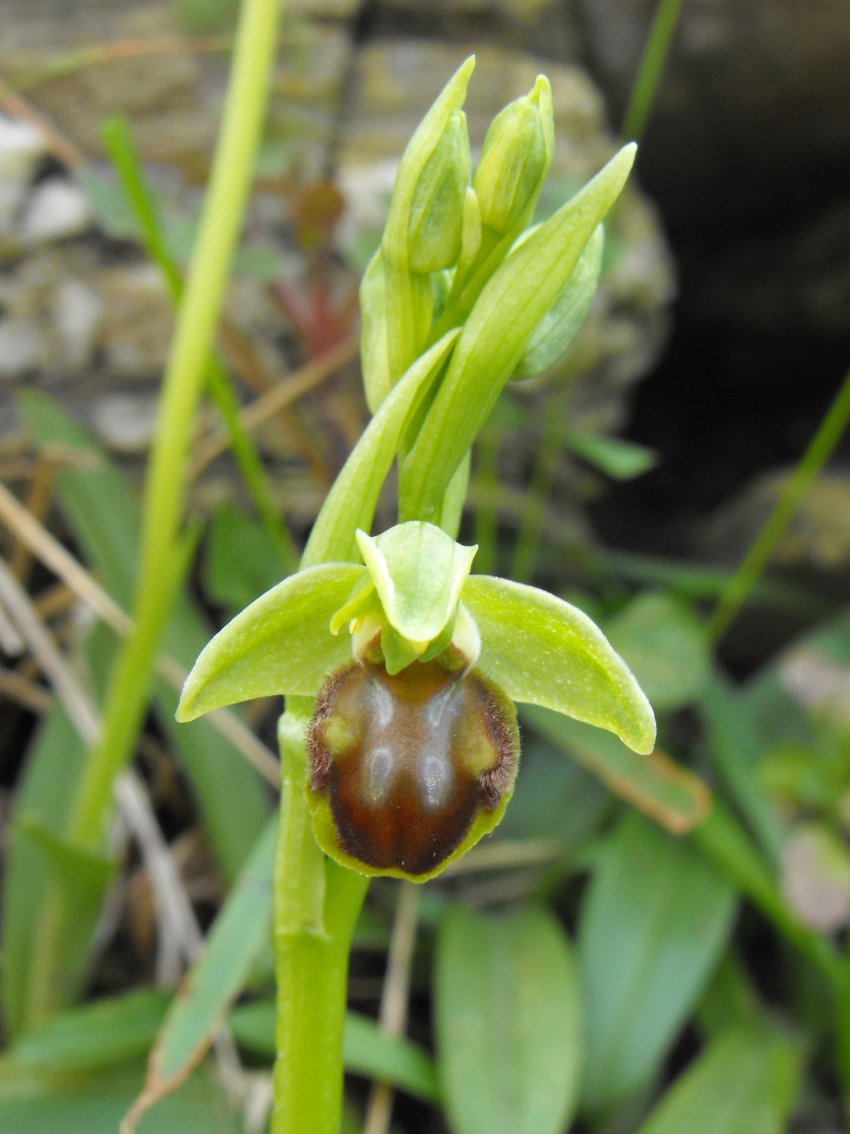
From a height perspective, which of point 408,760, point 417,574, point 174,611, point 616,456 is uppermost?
point 417,574

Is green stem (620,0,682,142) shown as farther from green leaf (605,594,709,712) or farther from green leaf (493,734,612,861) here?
green leaf (493,734,612,861)

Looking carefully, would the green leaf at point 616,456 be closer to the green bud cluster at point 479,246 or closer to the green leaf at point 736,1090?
the green bud cluster at point 479,246

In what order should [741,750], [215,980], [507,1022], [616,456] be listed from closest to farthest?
[215,980], [507,1022], [616,456], [741,750]

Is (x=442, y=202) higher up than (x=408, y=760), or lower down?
higher up

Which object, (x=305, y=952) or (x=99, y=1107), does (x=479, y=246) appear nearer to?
(x=305, y=952)

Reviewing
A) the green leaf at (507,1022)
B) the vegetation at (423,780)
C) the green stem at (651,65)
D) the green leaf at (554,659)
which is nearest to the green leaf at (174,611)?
the vegetation at (423,780)

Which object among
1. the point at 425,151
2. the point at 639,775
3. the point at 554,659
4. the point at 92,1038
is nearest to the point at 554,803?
the point at 639,775

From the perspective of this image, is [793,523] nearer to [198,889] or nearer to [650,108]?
[650,108]
